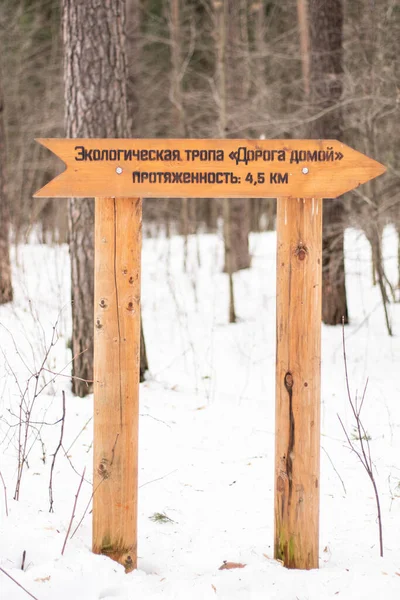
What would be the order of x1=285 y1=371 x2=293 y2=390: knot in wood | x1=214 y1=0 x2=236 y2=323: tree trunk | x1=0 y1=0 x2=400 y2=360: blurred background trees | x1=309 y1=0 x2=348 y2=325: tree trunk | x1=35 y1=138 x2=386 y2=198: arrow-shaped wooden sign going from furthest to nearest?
x1=214 y1=0 x2=236 y2=323: tree trunk, x1=309 y1=0 x2=348 y2=325: tree trunk, x1=0 y1=0 x2=400 y2=360: blurred background trees, x1=285 y1=371 x2=293 y2=390: knot in wood, x1=35 y1=138 x2=386 y2=198: arrow-shaped wooden sign

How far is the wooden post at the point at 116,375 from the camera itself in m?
2.73

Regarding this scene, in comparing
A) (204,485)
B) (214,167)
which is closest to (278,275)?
(214,167)

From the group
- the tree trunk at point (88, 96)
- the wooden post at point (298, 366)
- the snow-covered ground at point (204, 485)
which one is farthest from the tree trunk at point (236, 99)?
the wooden post at point (298, 366)

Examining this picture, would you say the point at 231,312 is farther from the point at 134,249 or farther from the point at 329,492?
the point at 134,249

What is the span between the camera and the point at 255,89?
14.7 meters

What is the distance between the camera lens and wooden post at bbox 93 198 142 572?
2729 millimetres

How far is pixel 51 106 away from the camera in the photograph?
15984 mm

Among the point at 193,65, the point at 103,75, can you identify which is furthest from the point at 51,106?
the point at 103,75

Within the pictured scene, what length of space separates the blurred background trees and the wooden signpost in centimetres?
263

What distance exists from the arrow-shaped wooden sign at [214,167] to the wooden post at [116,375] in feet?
0.46

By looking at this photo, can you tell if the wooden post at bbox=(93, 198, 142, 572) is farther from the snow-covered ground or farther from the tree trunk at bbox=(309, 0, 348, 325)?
the tree trunk at bbox=(309, 0, 348, 325)

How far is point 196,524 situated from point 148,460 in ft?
2.77

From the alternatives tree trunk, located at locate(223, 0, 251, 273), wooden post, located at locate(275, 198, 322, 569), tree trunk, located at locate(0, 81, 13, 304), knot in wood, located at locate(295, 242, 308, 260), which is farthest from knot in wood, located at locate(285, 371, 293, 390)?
tree trunk, located at locate(223, 0, 251, 273)

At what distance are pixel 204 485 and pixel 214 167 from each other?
2.08 m
